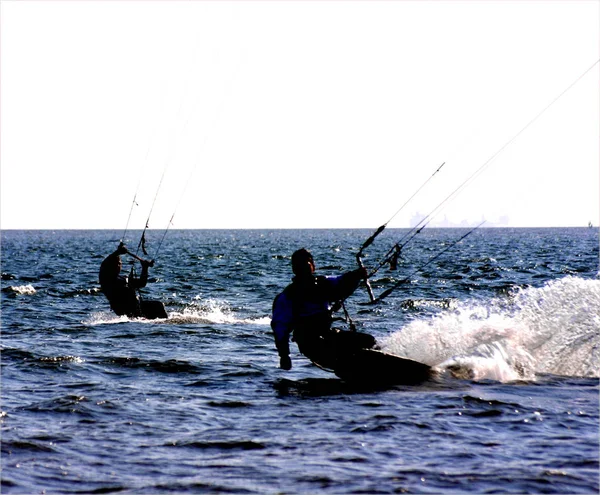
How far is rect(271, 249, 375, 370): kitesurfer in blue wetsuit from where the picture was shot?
11.7 meters

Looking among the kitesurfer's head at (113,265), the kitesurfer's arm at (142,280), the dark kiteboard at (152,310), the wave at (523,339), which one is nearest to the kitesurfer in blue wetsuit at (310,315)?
the wave at (523,339)

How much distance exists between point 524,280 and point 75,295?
19.6 meters

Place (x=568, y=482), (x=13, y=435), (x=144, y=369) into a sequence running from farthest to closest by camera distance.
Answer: (x=144, y=369), (x=13, y=435), (x=568, y=482)

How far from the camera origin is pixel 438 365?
41.5 ft

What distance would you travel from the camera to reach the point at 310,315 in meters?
11.9

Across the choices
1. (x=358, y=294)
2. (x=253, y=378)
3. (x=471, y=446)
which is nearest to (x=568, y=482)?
(x=471, y=446)

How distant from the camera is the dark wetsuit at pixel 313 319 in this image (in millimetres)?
11766

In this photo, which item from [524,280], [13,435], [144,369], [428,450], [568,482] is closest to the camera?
[568,482]

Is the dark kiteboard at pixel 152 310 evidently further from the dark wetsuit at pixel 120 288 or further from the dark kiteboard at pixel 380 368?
the dark kiteboard at pixel 380 368

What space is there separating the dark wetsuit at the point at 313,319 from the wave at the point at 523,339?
1988mm

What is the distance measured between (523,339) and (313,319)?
4.07m

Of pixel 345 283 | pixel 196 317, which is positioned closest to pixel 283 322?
pixel 345 283

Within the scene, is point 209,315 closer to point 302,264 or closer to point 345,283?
point 302,264

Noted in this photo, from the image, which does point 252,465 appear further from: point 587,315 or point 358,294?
point 358,294
